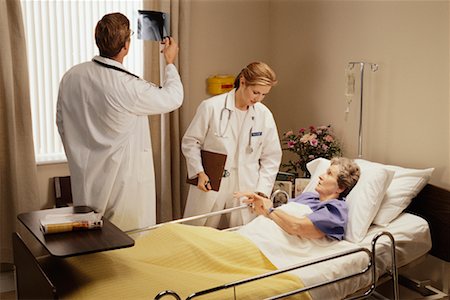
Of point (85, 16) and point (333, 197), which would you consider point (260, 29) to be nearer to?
point (85, 16)

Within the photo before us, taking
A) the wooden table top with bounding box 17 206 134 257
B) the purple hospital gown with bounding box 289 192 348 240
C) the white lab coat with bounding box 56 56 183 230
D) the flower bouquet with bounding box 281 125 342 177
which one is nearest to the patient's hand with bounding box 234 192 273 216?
the purple hospital gown with bounding box 289 192 348 240

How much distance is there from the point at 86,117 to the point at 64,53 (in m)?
1.30

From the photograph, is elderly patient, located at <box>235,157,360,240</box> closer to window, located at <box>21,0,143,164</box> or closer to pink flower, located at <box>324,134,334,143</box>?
pink flower, located at <box>324,134,334,143</box>

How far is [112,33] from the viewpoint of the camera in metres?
3.02

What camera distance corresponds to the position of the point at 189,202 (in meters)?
3.75

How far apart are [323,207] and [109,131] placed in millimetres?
1260

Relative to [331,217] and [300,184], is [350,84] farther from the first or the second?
[331,217]

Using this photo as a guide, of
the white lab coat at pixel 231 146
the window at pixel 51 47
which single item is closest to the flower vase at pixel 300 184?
the white lab coat at pixel 231 146

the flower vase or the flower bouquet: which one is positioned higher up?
the flower bouquet

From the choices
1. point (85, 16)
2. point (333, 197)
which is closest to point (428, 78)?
point (333, 197)

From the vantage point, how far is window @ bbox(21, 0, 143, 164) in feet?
13.3

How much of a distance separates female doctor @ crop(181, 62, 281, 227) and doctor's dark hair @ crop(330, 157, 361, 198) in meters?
0.59

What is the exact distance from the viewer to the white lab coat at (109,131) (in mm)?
3045

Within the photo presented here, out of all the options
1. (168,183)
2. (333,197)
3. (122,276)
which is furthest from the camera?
(168,183)
